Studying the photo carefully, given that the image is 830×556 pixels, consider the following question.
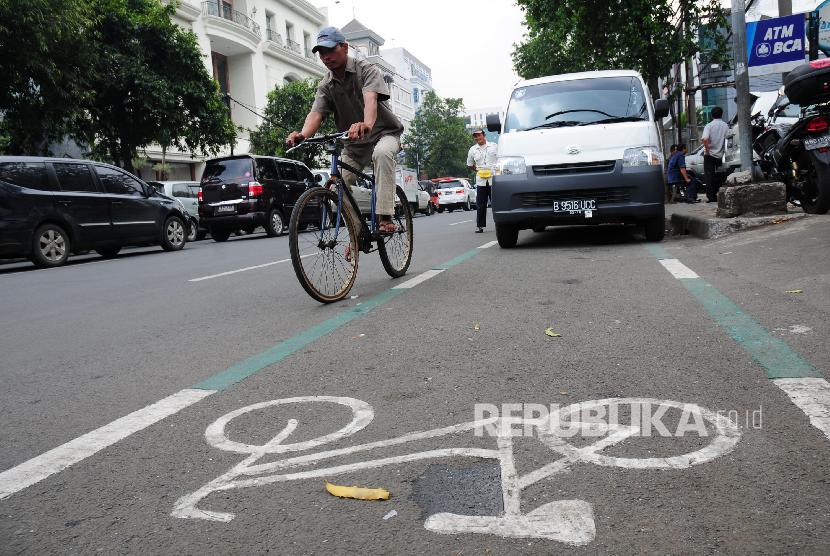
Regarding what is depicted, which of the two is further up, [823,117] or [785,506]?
[823,117]

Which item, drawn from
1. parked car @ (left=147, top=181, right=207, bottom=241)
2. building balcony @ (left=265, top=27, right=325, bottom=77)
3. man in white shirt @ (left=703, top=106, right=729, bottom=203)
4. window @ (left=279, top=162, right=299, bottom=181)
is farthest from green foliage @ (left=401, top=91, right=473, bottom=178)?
man in white shirt @ (left=703, top=106, right=729, bottom=203)

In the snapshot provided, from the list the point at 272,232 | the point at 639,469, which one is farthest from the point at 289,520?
the point at 272,232

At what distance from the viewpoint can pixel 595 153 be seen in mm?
8414

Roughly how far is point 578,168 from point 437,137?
231 feet

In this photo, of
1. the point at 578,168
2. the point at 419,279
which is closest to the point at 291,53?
the point at 578,168

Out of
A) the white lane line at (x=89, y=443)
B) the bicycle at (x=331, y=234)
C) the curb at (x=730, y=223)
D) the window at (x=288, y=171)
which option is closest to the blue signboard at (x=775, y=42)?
the curb at (x=730, y=223)

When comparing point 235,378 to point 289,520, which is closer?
point 289,520

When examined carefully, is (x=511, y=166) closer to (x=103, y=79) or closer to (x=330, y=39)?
(x=330, y=39)

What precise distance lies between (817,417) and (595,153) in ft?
20.5

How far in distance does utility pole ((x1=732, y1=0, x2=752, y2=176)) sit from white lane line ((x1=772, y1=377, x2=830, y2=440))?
7.14 meters

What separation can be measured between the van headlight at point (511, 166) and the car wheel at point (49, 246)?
24.5 feet

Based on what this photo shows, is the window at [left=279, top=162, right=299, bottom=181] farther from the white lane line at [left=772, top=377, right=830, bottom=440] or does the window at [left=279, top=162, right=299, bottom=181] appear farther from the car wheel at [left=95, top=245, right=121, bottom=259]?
the white lane line at [left=772, top=377, right=830, bottom=440]

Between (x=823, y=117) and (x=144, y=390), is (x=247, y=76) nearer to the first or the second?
(x=823, y=117)

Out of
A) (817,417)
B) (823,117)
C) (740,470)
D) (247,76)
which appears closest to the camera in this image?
(740,470)
